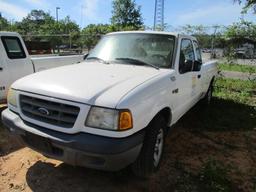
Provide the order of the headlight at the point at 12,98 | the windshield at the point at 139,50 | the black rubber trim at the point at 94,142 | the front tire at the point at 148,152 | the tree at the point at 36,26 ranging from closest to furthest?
1. the black rubber trim at the point at 94,142
2. the front tire at the point at 148,152
3. the headlight at the point at 12,98
4. the windshield at the point at 139,50
5. the tree at the point at 36,26

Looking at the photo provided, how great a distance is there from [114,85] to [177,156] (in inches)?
74.4

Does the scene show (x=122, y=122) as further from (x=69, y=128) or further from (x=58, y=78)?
(x=58, y=78)

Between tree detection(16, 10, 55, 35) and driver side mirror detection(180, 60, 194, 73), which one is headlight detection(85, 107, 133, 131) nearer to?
driver side mirror detection(180, 60, 194, 73)

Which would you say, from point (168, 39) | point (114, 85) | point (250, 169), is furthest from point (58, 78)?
point (250, 169)

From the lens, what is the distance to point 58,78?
3.47 metres

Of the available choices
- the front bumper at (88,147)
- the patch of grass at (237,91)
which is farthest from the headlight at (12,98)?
the patch of grass at (237,91)

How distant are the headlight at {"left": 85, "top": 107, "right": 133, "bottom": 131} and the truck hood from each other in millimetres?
72

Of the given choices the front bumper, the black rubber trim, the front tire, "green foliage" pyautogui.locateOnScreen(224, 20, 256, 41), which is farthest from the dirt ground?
"green foliage" pyautogui.locateOnScreen(224, 20, 256, 41)

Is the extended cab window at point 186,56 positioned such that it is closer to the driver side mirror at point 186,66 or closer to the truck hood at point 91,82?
the driver side mirror at point 186,66

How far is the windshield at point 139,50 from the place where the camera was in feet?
14.0

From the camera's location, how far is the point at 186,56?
4.93 meters

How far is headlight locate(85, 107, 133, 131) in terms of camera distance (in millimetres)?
2857

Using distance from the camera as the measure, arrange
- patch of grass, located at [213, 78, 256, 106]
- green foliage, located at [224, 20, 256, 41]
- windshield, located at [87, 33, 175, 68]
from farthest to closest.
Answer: green foliage, located at [224, 20, 256, 41]
patch of grass, located at [213, 78, 256, 106]
windshield, located at [87, 33, 175, 68]

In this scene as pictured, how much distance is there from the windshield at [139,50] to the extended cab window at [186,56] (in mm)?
237
